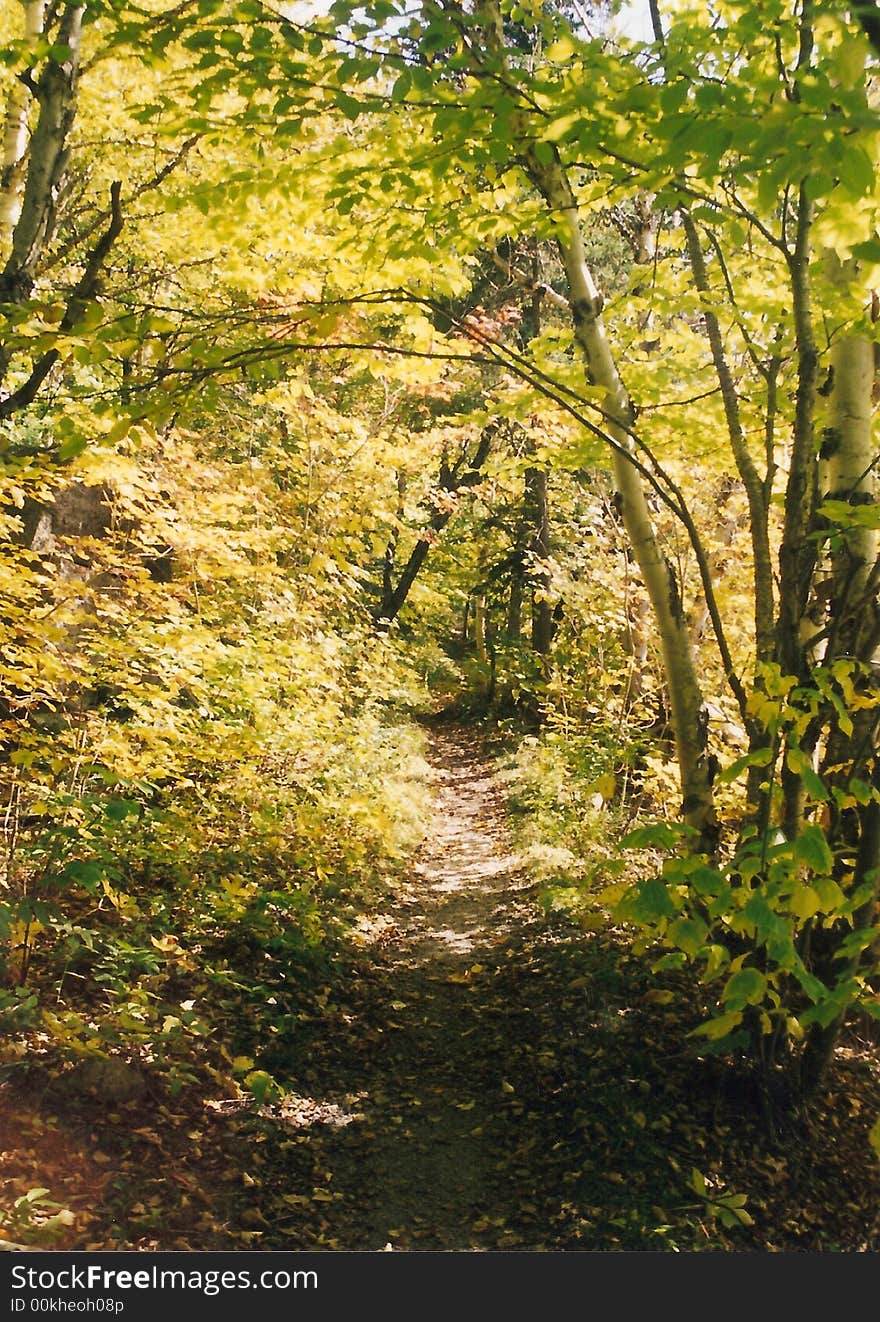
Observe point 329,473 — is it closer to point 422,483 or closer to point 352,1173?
point 422,483

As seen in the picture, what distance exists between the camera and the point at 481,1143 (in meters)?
4.31

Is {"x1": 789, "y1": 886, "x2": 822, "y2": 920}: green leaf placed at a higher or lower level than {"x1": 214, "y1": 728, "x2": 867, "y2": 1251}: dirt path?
higher

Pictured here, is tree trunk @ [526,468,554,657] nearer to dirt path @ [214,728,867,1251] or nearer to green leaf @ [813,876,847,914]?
dirt path @ [214,728,867,1251]

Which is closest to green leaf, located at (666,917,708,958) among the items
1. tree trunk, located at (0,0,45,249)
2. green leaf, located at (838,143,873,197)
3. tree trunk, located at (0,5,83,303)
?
green leaf, located at (838,143,873,197)

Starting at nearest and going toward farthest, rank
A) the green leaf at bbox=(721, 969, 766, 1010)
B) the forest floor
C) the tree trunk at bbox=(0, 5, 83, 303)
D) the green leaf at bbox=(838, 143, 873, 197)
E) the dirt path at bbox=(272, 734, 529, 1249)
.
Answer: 1. the green leaf at bbox=(838, 143, 873, 197)
2. the green leaf at bbox=(721, 969, 766, 1010)
3. the forest floor
4. the dirt path at bbox=(272, 734, 529, 1249)
5. the tree trunk at bbox=(0, 5, 83, 303)

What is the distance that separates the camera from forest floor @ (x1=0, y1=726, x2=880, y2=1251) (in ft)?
11.7

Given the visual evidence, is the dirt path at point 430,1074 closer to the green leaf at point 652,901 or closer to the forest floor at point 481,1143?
the forest floor at point 481,1143

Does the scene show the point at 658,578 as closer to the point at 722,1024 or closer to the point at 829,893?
the point at 829,893

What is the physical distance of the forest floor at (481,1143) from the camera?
11.7 ft

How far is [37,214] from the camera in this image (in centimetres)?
485

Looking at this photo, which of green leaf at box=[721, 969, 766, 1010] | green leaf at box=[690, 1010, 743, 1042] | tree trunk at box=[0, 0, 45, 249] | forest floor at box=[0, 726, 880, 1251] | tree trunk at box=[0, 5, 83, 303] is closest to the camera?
green leaf at box=[721, 969, 766, 1010]

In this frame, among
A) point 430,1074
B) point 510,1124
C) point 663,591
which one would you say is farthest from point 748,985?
point 430,1074

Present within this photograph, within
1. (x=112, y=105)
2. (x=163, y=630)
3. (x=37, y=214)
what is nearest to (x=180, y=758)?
(x=163, y=630)

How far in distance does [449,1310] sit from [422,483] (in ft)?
41.6
